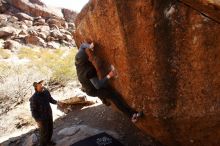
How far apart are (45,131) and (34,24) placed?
1094 inches

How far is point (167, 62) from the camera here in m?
4.89

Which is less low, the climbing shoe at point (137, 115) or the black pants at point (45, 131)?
the climbing shoe at point (137, 115)

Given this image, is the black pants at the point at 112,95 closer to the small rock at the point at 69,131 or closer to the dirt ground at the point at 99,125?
the dirt ground at the point at 99,125

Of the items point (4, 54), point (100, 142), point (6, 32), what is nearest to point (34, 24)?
point (6, 32)

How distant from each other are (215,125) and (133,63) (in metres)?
1.76

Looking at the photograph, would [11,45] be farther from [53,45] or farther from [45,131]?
[45,131]

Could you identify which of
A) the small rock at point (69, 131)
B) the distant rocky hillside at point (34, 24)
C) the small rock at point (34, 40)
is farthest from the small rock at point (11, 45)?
the small rock at point (69, 131)

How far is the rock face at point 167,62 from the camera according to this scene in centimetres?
453

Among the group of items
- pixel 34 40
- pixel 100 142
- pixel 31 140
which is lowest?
pixel 34 40

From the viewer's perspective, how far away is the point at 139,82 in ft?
18.0

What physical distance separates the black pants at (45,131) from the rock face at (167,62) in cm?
241

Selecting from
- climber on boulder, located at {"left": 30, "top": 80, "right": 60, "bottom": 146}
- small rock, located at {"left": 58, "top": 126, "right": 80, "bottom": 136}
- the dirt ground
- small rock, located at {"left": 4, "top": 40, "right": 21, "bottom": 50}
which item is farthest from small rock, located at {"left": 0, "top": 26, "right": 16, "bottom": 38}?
climber on boulder, located at {"left": 30, "top": 80, "right": 60, "bottom": 146}

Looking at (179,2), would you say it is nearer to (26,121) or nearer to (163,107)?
(163,107)

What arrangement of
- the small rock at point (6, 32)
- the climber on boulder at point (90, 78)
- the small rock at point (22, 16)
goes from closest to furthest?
the climber on boulder at point (90, 78) < the small rock at point (6, 32) < the small rock at point (22, 16)
